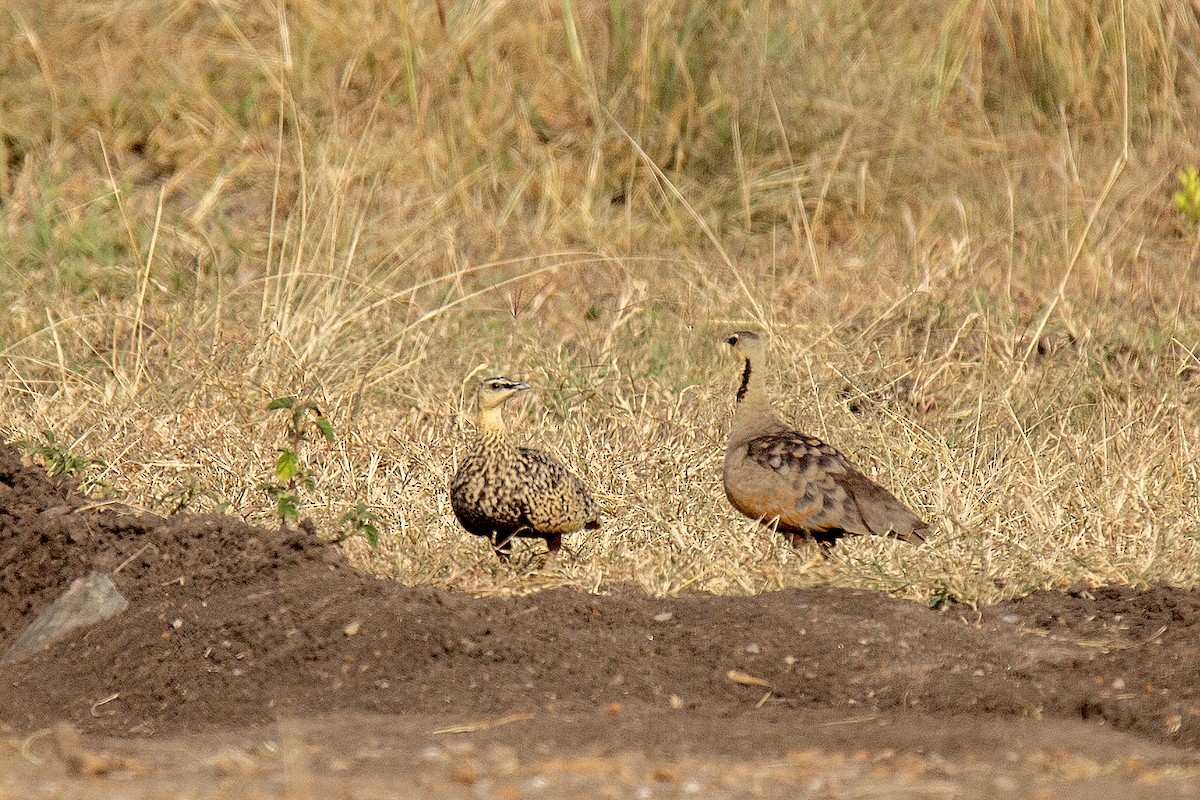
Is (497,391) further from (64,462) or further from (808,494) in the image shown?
(64,462)

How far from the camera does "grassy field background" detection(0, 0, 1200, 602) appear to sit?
6.09 meters

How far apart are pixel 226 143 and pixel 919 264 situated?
437 centimetres

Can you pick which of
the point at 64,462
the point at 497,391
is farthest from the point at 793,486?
the point at 64,462

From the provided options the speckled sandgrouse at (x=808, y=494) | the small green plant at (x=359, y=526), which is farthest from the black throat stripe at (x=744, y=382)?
the small green plant at (x=359, y=526)

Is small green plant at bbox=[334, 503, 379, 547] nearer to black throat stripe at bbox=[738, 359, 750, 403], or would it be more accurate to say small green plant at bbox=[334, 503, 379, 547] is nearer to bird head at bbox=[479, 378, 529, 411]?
bird head at bbox=[479, 378, 529, 411]

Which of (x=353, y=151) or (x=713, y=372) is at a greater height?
(x=353, y=151)

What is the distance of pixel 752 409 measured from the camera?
6.10m

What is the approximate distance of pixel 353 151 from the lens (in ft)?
29.1

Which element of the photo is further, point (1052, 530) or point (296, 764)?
point (1052, 530)

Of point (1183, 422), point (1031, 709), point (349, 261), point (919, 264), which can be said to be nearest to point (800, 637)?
point (1031, 709)

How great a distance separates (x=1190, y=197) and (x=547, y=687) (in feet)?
21.7

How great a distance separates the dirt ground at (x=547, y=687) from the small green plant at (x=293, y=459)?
38cm

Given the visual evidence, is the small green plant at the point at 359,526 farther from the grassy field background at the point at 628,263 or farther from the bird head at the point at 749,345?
the bird head at the point at 749,345

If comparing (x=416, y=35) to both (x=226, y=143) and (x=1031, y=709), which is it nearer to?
(x=226, y=143)
